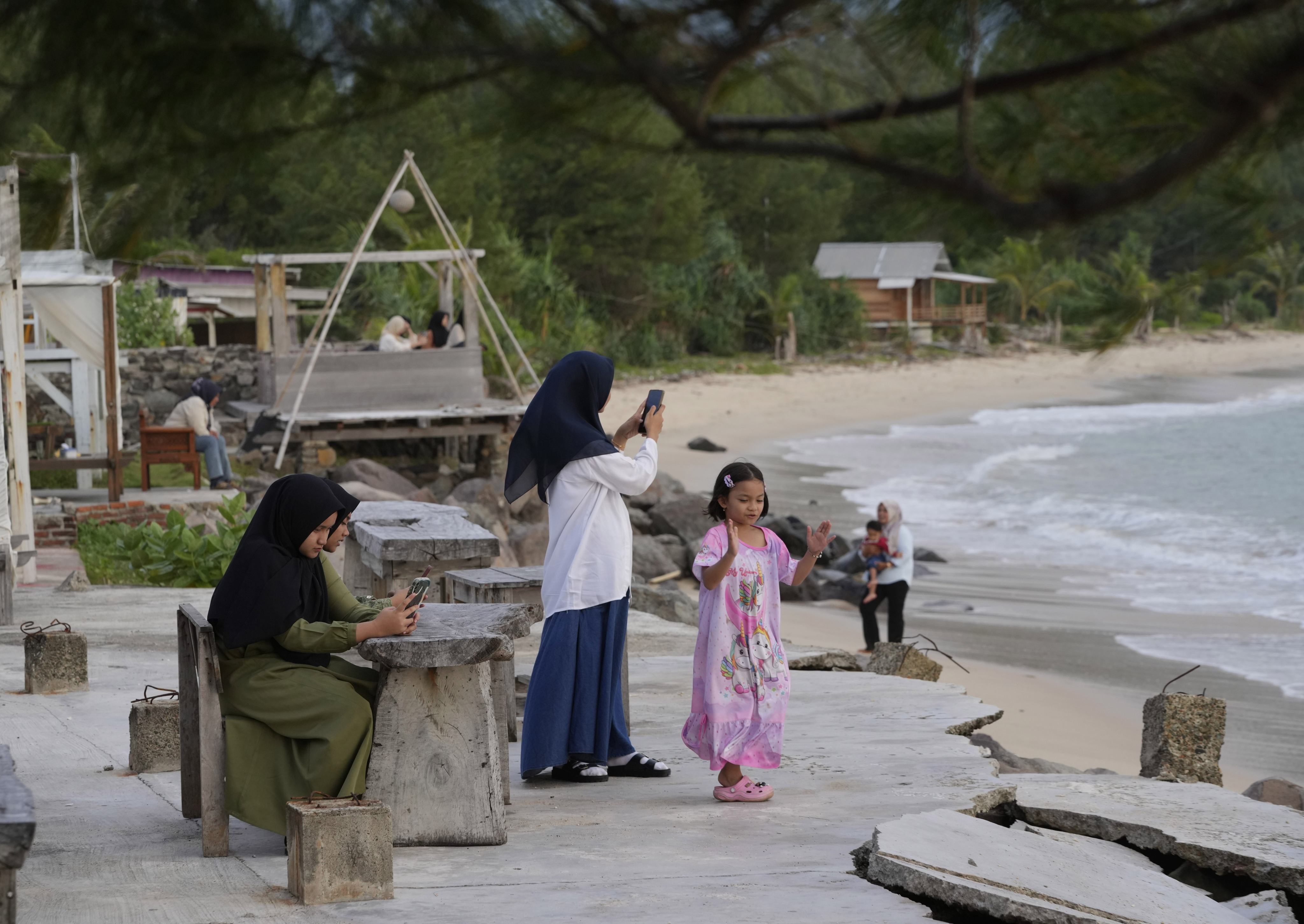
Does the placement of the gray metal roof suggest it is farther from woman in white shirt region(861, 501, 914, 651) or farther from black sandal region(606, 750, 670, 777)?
black sandal region(606, 750, 670, 777)

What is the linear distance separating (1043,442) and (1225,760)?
21076 mm

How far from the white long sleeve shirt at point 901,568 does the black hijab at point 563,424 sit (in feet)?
19.2

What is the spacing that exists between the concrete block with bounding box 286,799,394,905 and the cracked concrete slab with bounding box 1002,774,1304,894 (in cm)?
239

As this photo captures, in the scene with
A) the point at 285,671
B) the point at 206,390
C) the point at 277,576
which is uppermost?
the point at 206,390

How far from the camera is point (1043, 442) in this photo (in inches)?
1163

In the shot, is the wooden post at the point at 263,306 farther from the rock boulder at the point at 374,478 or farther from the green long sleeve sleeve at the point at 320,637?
the green long sleeve sleeve at the point at 320,637

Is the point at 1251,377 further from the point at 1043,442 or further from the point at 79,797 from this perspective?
the point at 79,797

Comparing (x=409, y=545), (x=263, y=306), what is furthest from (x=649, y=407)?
(x=263, y=306)

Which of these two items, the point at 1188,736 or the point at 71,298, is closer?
the point at 1188,736

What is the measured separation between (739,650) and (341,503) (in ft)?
5.09

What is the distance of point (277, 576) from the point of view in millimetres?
4336

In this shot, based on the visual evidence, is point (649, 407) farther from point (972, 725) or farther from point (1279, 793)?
point (1279, 793)

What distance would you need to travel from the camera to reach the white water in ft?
46.4

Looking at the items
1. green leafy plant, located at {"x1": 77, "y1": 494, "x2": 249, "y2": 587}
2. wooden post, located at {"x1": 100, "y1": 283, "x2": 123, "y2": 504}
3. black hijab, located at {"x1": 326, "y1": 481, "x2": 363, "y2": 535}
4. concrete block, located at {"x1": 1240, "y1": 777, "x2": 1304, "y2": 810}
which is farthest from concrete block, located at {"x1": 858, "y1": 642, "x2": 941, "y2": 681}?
wooden post, located at {"x1": 100, "y1": 283, "x2": 123, "y2": 504}
